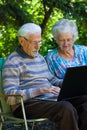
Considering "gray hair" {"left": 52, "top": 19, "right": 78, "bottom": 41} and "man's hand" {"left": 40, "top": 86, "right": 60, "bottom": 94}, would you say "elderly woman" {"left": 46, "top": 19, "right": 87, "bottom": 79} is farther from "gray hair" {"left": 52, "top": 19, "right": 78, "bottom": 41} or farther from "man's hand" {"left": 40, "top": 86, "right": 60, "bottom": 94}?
"man's hand" {"left": 40, "top": 86, "right": 60, "bottom": 94}

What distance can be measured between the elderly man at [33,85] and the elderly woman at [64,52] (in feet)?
0.67

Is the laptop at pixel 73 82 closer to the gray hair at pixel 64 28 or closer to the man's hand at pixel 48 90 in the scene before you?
the man's hand at pixel 48 90

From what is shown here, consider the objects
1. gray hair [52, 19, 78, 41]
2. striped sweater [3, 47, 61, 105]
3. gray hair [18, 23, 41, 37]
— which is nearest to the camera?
striped sweater [3, 47, 61, 105]

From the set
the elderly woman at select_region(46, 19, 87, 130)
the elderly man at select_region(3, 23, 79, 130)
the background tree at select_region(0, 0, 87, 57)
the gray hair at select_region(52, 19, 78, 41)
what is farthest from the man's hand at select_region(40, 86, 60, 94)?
the background tree at select_region(0, 0, 87, 57)

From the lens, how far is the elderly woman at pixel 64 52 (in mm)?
4723

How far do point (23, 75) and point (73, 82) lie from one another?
48cm

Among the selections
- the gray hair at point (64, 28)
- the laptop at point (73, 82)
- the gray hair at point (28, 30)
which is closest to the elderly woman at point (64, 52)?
the gray hair at point (64, 28)

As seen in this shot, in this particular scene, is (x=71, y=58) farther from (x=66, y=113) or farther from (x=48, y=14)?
(x=48, y=14)

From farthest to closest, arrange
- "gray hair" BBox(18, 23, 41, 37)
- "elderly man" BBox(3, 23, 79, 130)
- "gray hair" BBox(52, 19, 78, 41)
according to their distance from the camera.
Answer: "gray hair" BBox(52, 19, 78, 41), "gray hair" BBox(18, 23, 41, 37), "elderly man" BBox(3, 23, 79, 130)

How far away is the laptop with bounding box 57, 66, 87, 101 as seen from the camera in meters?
4.18

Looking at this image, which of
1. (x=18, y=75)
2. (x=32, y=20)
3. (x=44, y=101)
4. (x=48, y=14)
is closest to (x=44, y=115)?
(x=44, y=101)

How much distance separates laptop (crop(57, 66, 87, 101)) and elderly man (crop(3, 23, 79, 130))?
96 millimetres

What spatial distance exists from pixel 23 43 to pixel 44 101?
0.59 metres

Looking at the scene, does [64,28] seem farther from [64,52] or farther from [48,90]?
[48,90]
